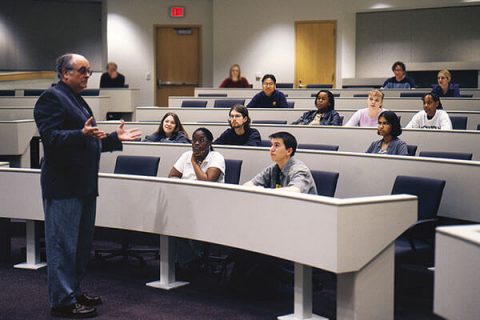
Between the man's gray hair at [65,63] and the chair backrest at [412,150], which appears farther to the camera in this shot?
the chair backrest at [412,150]

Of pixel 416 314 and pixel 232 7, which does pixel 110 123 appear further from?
Result: pixel 232 7

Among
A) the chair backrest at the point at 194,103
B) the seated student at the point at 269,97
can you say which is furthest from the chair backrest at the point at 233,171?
the chair backrest at the point at 194,103

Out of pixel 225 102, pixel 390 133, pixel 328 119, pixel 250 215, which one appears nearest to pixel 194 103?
pixel 225 102

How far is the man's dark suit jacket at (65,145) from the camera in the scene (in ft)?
13.2

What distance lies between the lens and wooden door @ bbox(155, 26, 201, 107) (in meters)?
15.5

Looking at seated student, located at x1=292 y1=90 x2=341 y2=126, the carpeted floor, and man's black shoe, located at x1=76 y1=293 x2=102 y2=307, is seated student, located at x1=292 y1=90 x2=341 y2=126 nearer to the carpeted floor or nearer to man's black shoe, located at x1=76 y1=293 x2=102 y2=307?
the carpeted floor

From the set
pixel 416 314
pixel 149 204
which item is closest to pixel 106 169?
pixel 149 204

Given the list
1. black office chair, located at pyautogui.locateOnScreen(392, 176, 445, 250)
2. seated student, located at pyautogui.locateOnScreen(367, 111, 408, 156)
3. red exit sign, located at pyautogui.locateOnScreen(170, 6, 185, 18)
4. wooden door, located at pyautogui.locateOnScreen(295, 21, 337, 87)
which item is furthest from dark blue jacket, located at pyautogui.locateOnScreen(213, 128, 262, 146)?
red exit sign, located at pyautogui.locateOnScreen(170, 6, 185, 18)

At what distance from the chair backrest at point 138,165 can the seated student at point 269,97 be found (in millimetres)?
3169

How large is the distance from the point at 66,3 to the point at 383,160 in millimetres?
11681

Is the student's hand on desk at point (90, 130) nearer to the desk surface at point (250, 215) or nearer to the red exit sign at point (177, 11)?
the desk surface at point (250, 215)

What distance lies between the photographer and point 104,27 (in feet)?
50.5

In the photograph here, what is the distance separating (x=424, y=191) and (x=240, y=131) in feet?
6.54

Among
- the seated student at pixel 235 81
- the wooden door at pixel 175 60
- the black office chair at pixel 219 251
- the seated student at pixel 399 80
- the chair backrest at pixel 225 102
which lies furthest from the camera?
the wooden door at pixel 175 60
